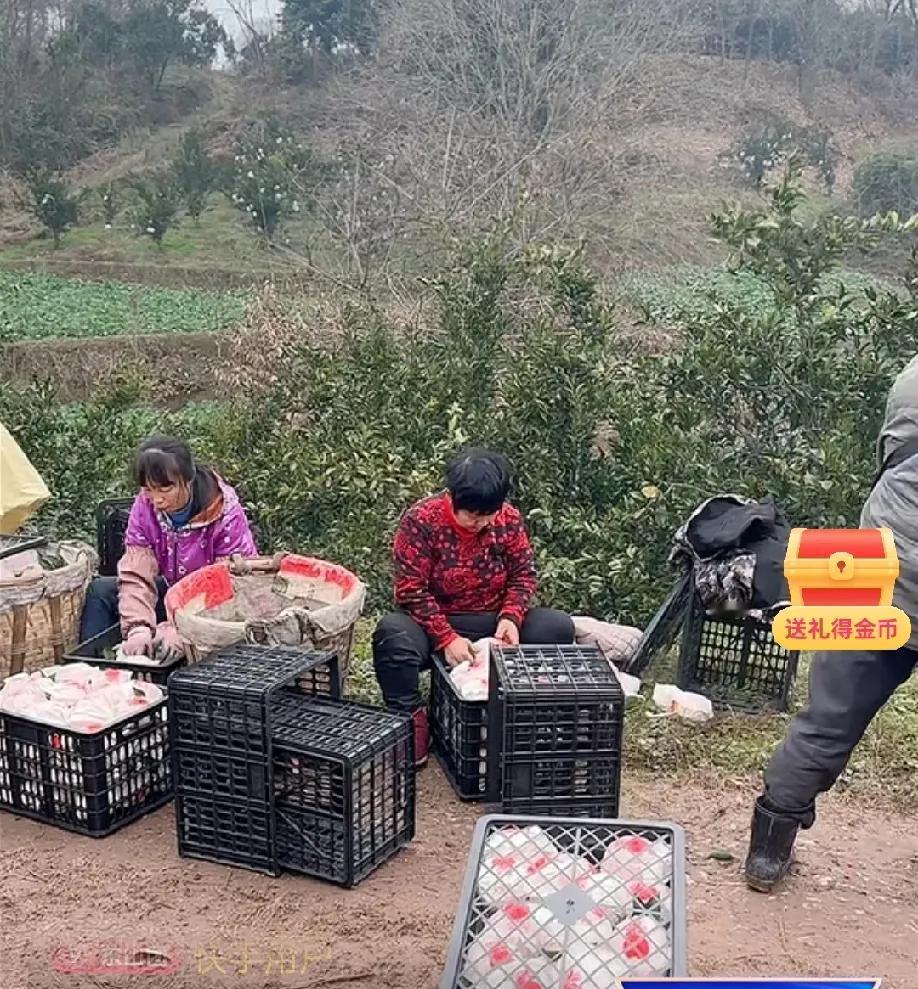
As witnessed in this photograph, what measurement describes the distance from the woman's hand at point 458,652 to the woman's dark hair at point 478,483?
0.39 meters

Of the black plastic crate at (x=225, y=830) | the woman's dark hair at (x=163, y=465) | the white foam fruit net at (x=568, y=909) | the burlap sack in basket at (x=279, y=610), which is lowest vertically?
the black plastic crate at (x=225, y=830)

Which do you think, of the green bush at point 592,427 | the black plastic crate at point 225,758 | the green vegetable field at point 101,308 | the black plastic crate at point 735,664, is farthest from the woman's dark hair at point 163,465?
the green vegetable field at point 101,308

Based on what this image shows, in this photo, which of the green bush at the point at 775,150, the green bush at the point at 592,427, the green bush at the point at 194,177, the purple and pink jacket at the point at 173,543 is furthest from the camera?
the green bush at the point at 194,177

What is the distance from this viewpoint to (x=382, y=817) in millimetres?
2990

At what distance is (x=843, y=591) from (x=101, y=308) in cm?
1664

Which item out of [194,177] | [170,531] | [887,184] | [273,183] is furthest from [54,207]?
[170,531]

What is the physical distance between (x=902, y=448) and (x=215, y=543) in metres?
2.14

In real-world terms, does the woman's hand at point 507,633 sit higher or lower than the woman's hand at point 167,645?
higher

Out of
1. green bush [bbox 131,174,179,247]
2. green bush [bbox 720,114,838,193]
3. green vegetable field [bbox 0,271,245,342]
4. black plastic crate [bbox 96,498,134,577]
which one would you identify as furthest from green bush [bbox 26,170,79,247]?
black plastic crate [bbox 96,498,134,577]

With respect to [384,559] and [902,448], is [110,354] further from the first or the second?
[902,448]

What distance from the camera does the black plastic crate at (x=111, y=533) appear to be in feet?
15.1

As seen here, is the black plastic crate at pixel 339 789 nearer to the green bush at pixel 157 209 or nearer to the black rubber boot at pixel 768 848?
the black rubber boot at pixel 768 848

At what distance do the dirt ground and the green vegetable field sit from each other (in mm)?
11577

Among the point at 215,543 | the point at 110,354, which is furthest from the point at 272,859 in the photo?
the point at 110,354
